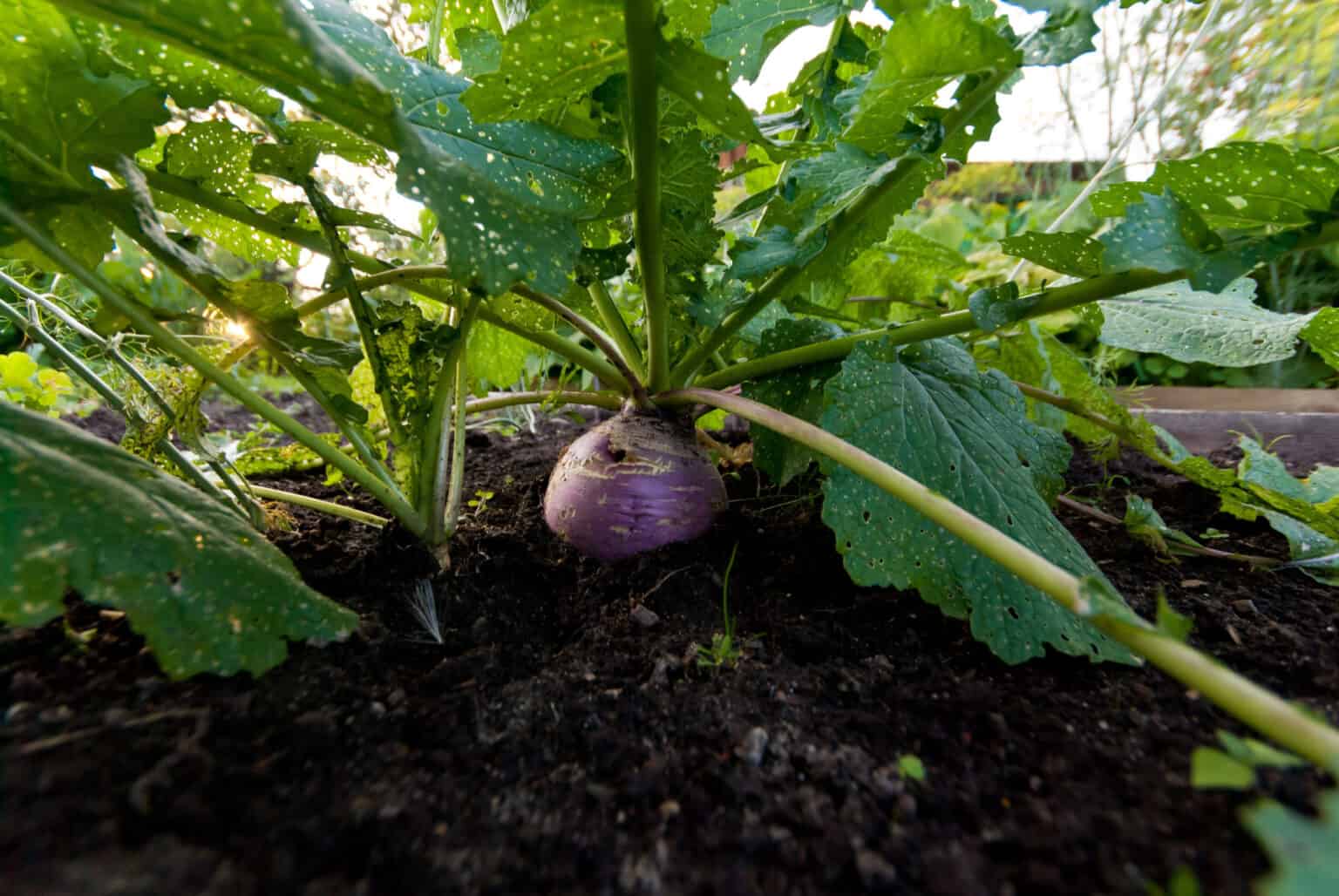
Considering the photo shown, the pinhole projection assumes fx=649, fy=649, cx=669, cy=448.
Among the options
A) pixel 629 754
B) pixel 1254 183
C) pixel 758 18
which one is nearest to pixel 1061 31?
pixel 1254 183

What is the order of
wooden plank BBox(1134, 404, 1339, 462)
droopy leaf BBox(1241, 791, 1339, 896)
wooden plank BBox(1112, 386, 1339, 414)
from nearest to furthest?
1. droopy leaf BBox(1241, 791, 1339, 896)
2. wooden plank BBox(1134, 404, 1339, 462)
3. wooden plank BBox(1112, 386, 1339, 414)

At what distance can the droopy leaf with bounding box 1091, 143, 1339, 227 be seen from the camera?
2.45ft

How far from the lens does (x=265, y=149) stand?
29.9 inches

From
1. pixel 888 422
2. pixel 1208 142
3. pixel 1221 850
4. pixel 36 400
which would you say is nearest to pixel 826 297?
pixel 888 422

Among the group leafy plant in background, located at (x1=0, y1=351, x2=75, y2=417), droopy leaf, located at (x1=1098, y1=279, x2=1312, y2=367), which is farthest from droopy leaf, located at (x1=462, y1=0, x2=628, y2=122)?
leafy plant in background, located at (x1=0, y1=351, x2=75, y2=417)

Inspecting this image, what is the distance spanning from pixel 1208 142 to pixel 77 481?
397 cm

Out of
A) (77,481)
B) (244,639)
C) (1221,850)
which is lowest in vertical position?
(1221,850)

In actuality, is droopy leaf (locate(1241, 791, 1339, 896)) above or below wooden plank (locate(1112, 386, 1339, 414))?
above

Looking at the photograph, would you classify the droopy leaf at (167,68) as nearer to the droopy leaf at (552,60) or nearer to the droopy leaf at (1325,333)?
the droopy leaf at (552,60)

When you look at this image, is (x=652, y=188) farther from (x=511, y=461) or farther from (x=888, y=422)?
(x=511, y=461)

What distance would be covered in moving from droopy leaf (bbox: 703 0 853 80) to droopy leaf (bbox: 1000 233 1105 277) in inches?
17.4

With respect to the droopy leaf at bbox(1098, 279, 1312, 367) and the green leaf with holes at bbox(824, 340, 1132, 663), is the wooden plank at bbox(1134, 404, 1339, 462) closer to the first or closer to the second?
the droopy leaf at bbox(1098, 279, 1312, 367)

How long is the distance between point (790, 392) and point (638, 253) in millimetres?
339

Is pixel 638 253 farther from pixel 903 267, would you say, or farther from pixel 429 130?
pixel 903 267
